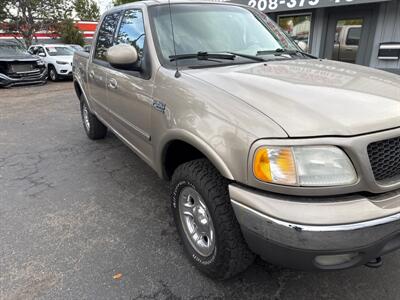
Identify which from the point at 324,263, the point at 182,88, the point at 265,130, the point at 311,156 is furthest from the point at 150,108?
the point at 324,263

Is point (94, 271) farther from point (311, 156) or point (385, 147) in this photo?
point (385, 147)

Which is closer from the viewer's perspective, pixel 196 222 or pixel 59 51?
pixel 196 222

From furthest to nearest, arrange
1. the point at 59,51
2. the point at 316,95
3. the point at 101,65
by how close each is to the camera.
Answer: the point at 59,51, the point at 101,65, the point at 316,95

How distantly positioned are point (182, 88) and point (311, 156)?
1030 mm

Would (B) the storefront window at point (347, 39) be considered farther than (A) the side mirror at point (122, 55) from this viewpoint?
Yes

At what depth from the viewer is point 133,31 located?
10.3 feet

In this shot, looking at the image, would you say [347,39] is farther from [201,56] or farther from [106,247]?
[106,247]

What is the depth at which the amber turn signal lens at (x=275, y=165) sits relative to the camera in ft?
5.33

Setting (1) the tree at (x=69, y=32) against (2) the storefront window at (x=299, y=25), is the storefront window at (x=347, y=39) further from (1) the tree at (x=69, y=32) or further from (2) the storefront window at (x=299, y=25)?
(1) the tree at (x=69, y=32)

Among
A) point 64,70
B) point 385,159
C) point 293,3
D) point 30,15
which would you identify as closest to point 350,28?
point 293,3

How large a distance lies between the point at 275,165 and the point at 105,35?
10.5 feet

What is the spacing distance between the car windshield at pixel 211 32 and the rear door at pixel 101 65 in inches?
43.2

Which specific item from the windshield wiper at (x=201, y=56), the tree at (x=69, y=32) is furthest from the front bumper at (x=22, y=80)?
the windshield wiper at (x=201, y=56)

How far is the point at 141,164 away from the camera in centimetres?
443
